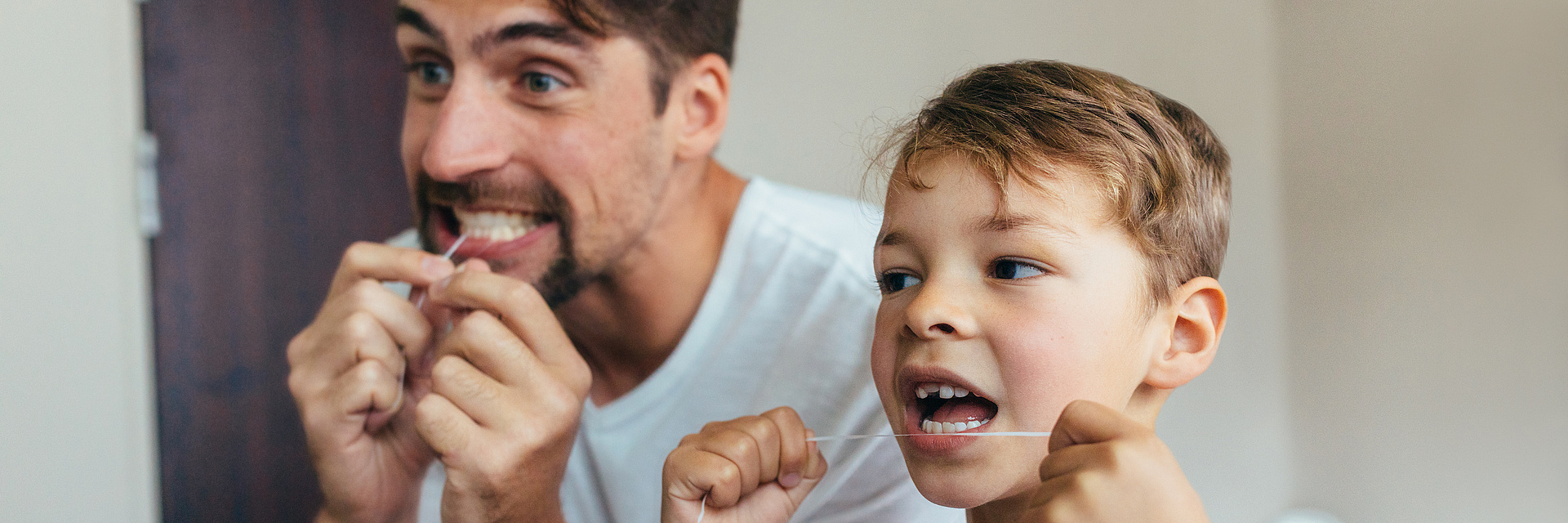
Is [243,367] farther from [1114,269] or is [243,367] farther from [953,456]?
[1114,269]

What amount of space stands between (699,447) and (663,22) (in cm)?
54

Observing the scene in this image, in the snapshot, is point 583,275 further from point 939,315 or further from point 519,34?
point 939,315

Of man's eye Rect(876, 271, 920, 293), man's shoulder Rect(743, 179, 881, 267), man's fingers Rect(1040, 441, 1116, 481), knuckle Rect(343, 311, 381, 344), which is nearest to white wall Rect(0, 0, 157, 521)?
knuckle Rect(343, 311, 381, 344)

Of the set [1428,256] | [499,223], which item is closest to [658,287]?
[499,223]

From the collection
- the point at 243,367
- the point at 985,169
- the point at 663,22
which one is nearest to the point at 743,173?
the point at 663,22

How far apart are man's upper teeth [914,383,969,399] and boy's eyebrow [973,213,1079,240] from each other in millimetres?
111

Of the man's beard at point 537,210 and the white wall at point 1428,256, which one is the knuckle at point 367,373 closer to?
the man's beard at point 537,210

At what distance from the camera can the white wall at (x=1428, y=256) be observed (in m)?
0.63

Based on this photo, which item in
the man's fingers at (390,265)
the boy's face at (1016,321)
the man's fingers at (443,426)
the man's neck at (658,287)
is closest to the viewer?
the boy's face at (1016,321)

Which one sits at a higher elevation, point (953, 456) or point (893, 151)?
point (893, 151)

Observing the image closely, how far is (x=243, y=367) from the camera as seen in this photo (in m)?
1.14

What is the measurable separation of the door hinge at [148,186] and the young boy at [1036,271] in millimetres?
888

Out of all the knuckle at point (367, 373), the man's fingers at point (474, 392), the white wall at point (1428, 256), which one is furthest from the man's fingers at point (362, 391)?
the white wall at point (1428, 256)

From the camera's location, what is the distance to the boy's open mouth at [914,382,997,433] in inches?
25.7
